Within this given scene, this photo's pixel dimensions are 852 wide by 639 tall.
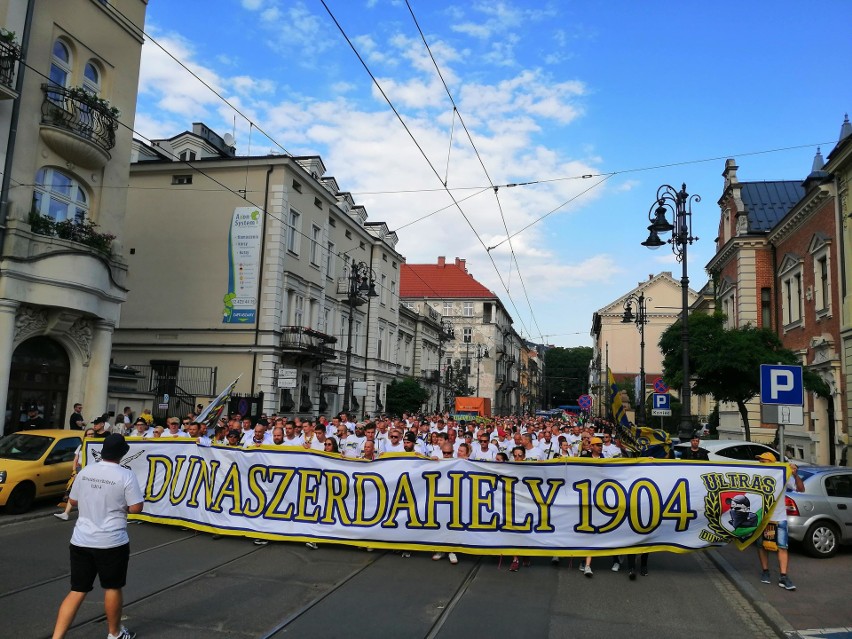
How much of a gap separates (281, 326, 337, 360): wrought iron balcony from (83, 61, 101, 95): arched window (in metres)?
13.7

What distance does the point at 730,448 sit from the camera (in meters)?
15.9

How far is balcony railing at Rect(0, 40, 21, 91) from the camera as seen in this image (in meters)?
16.6

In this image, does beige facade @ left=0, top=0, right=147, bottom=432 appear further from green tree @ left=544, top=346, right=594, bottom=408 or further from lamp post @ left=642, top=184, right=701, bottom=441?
green tree @ left=544, top=346, right=594, bottom=408

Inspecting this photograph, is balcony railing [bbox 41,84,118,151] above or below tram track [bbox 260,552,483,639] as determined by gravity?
above

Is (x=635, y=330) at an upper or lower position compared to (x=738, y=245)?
upper

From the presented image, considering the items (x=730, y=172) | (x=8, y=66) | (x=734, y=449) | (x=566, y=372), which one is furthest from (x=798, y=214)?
(x=566, y=372)

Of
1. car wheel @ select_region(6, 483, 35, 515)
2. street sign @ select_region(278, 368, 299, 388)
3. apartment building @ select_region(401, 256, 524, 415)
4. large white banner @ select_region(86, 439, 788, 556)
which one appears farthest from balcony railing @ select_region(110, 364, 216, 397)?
apartment building @ select_region(401, 256, 524, 415)

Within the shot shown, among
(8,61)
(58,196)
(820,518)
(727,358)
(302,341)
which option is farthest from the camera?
(302,341)

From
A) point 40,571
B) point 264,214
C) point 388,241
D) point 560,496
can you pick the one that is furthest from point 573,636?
point 388,241

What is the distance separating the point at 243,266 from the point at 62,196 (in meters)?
12.0

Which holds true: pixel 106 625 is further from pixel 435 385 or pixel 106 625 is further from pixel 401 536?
pixel 435 385

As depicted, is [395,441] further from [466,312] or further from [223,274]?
[466,312]

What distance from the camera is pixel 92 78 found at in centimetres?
2116

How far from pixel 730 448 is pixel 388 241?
119 feet
